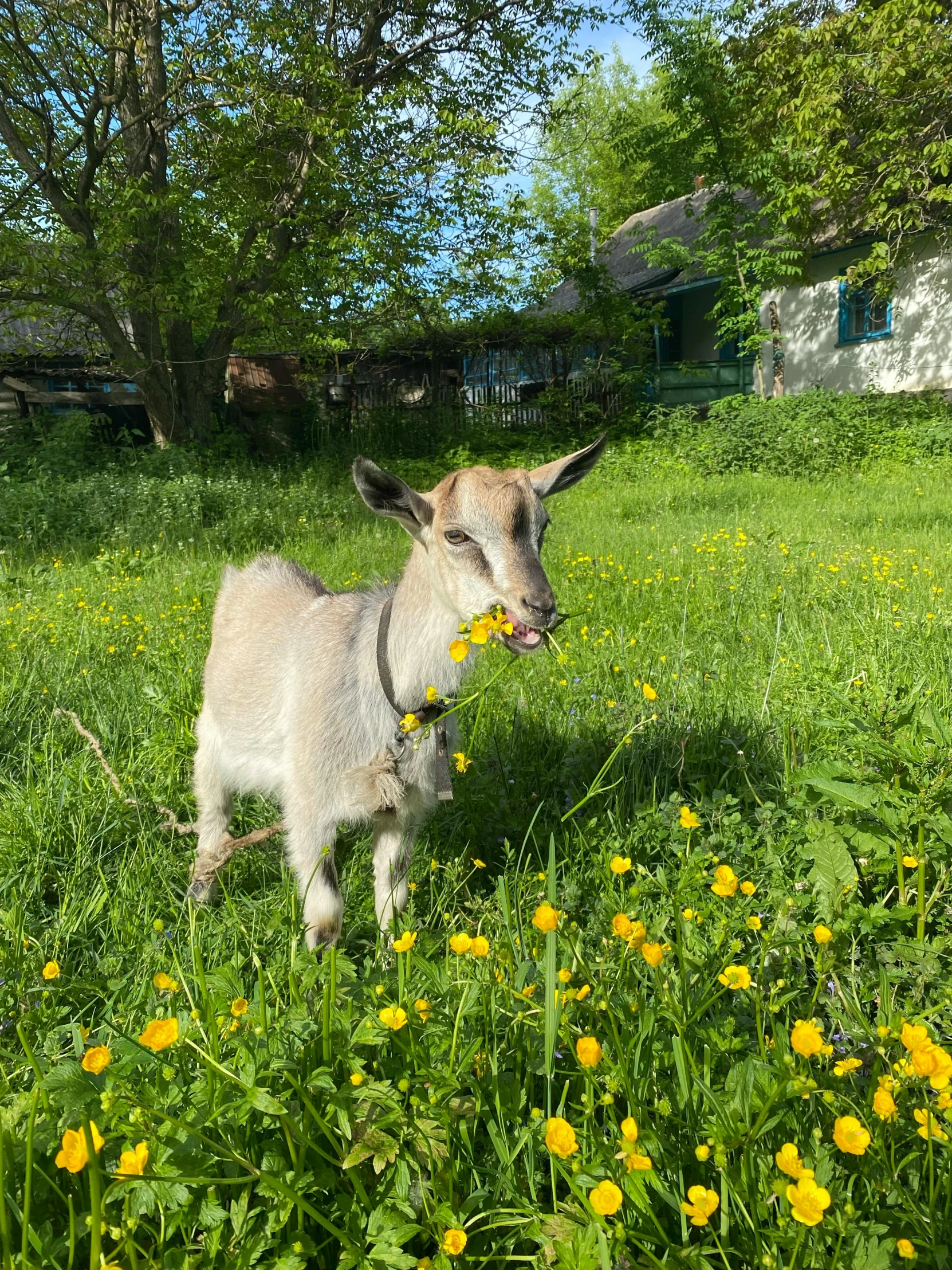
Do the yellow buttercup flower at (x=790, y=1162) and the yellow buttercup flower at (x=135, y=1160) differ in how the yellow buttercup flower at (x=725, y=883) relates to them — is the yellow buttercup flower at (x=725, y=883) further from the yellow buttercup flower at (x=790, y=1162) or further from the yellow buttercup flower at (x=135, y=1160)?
the yellow buttercup flower at (x=135, y=1160)

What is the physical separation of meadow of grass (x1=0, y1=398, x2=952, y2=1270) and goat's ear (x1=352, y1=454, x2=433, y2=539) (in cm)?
52

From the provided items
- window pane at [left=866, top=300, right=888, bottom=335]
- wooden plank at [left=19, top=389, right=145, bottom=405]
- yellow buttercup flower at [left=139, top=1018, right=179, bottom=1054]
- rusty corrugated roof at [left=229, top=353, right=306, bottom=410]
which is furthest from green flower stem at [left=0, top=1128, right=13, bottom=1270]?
window pane at [left=866, top=300, right=888, bottom=335]

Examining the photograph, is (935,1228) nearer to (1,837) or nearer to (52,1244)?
(52,1244)

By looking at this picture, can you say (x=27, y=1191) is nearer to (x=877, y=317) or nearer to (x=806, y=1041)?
(x=806, y=1041)

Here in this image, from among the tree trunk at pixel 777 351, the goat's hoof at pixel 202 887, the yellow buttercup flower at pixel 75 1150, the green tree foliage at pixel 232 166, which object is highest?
the green tree foliage at pixel 232 166

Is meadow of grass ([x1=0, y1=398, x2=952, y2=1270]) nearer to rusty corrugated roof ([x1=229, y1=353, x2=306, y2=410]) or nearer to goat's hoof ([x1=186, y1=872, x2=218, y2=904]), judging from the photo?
goat's hoof ([x1=186, y1=872, x2=218, y2=904])

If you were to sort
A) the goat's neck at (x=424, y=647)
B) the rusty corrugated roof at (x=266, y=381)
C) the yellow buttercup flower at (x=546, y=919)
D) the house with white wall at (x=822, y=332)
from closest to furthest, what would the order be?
the yellow buttercup flower at (x=546, y=919) → the goat's neck at (x=424, y=647) → the house with white wall at (x=822, y=332) → the rusty corrugated roof at (x=266, y=381)

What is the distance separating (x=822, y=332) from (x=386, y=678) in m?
A: 21.1

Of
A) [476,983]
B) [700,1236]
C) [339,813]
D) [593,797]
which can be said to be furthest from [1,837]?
[700,1236]

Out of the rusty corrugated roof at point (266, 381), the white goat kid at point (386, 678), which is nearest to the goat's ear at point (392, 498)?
the white goat kid at point (386, 678)

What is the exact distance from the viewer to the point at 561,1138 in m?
0.97

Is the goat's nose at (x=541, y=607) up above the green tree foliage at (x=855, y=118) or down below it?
below

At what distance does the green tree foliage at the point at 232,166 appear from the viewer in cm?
1132

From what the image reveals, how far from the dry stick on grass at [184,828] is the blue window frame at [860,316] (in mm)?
20522
